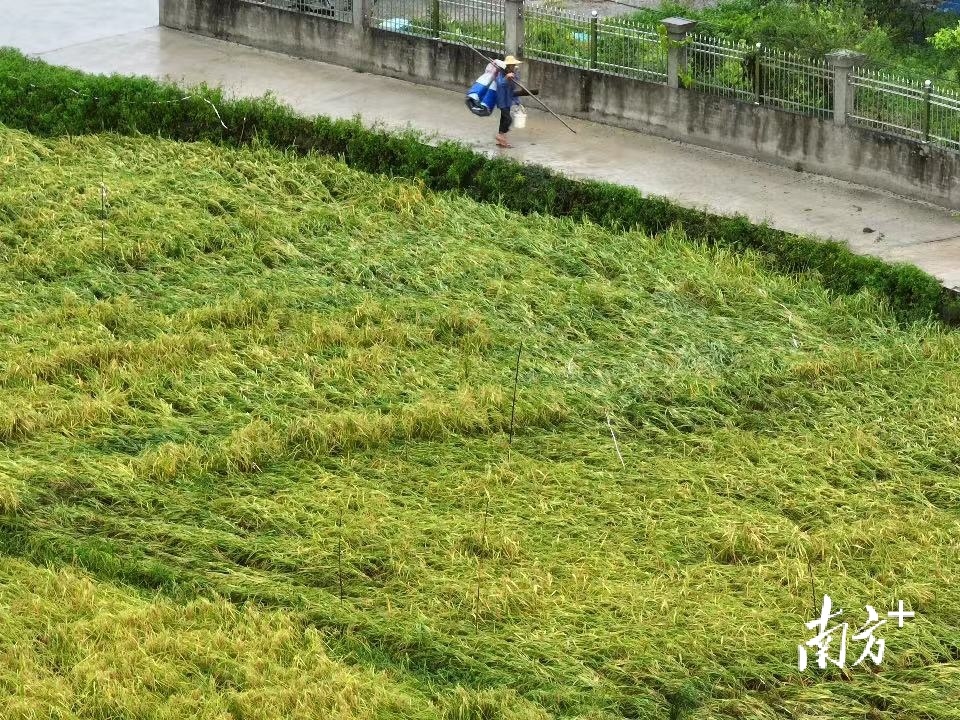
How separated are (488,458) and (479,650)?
2.10 meters

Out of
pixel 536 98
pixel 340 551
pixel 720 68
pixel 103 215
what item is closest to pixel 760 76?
pixel 720 68

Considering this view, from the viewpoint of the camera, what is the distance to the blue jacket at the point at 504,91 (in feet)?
50.0

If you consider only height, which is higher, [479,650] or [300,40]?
[300,40]

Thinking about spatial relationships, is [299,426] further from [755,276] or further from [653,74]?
[653,74]

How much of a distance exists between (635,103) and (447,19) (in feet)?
8.58


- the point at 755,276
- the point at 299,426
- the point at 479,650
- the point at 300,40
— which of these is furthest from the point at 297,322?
the point at 300,40

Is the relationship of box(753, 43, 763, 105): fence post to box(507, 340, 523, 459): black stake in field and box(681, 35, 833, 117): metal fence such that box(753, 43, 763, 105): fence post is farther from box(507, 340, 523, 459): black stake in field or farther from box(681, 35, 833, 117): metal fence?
box(507, 340, 523, 459): black stake in field

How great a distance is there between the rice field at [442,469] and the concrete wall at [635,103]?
→ 6.33ft

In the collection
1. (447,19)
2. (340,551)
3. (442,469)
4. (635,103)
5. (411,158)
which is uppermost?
(447,19)

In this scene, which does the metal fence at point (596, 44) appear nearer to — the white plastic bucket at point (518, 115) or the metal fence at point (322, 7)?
the white plastic bucket at point (518, 115)

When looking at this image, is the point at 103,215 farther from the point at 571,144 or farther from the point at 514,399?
the point at 514,399

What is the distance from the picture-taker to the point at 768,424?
11.0 metres

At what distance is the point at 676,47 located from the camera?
15445 mm

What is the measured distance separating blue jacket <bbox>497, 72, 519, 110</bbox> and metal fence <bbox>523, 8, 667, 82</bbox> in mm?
1253
